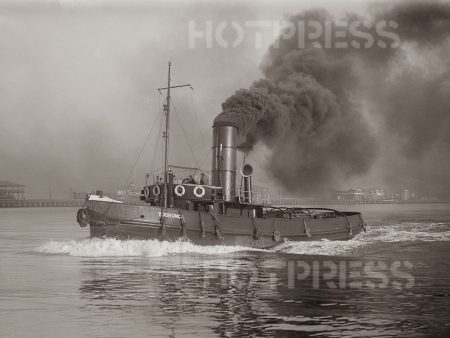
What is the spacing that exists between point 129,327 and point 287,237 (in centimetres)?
2192

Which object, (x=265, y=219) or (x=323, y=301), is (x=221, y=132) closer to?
(x=265, y=219)

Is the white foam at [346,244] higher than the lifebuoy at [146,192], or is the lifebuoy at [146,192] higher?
the lifebuoy at [146,192]

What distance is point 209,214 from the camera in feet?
101

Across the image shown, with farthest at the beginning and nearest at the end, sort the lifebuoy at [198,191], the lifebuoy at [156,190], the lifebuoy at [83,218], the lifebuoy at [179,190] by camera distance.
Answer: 1. the lifebuoy at [156,190]
2. the lifebuoy at [198,191]
3. the lifebuoy at [179,190]
4. the lifebuoy at [83,218]

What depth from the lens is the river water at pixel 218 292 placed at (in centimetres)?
1295

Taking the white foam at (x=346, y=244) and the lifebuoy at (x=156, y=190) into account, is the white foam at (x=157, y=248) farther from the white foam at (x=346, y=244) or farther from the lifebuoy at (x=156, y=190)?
the lifebuoy at (x=156, y=190)

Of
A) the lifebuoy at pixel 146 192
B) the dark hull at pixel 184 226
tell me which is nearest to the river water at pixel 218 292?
the dark hull at pixel 184 226

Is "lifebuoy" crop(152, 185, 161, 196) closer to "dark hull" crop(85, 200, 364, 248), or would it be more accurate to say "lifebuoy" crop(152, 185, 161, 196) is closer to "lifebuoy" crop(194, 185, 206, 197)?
"lifebuoy" crop(194, 185, 206, 197)

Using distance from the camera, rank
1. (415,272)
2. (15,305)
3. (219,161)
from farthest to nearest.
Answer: (219,161) → (415,272) → (15,305)

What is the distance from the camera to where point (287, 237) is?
3403 cm

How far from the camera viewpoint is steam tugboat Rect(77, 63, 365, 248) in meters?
29.4

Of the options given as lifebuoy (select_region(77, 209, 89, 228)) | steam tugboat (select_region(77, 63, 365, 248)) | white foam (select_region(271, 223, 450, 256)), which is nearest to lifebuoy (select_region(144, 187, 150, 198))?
steam tugboat (select_region(77, 63, 365, 248))

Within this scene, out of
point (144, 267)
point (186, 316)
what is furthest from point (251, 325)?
point (144, 267)

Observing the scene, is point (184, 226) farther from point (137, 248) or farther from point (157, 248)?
point (137, 248)
